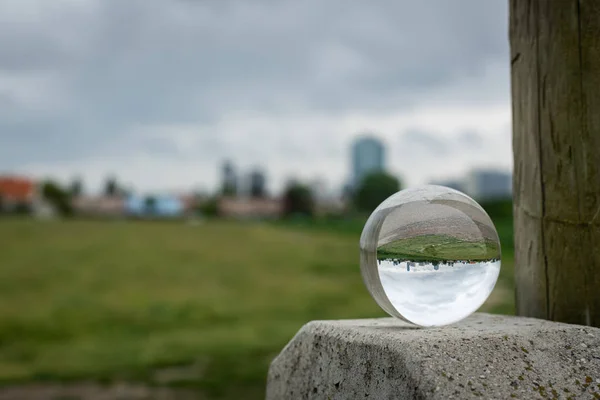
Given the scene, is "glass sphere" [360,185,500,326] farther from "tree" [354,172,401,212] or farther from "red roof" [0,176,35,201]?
"red roof" [0,176,35,201]

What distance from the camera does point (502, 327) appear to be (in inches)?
113

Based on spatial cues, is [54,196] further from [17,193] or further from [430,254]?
[430,254]

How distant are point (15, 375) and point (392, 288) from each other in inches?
351

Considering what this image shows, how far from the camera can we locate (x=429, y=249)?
2.63m

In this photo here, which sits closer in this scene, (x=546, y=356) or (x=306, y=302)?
(x=546, y=356)

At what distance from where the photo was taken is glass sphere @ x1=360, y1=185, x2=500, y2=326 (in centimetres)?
264

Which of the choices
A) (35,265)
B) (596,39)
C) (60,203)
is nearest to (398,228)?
(596,39)

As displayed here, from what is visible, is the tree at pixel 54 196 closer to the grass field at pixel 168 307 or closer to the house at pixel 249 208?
the house at pixel 249 208

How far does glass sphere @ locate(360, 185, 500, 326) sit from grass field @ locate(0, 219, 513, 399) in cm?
584

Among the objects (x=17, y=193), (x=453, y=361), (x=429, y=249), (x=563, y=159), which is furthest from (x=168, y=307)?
(x=17, y=193)

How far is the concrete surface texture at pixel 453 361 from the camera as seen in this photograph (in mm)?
2391

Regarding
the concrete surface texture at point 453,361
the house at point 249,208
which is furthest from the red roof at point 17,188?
the concrete surface texture at point 453,361

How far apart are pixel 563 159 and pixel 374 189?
95.0 metres

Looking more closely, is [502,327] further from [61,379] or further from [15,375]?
[15,375]
